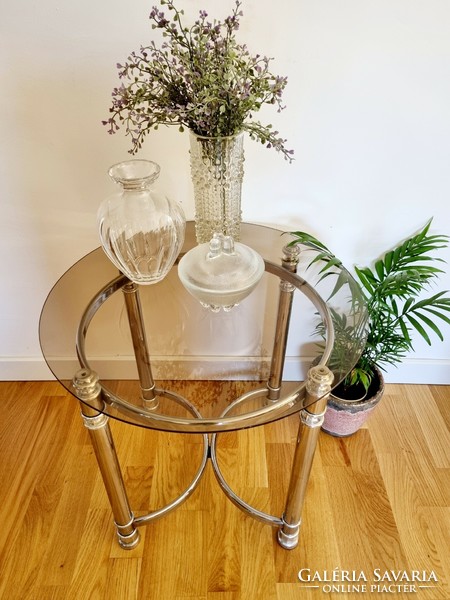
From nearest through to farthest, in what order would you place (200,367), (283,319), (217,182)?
(217,182) < (200,367) < (283,319)

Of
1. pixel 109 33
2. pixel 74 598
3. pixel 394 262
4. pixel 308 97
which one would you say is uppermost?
pixel 109 33

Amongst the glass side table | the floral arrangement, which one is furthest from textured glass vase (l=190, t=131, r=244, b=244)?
the glass side table

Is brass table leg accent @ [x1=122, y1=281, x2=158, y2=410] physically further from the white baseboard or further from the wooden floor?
the wooden floor

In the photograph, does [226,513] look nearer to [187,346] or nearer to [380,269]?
[187,346]

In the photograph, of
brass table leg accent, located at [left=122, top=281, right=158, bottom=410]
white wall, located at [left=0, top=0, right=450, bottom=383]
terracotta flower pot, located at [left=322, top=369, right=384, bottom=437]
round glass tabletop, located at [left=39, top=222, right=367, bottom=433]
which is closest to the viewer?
round glass tabletop, located at [left=39, top=222, right=367, bottom=433]

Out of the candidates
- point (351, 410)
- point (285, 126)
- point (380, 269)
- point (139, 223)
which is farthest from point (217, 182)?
point (351, 410)

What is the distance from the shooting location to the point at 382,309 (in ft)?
→ 4.33

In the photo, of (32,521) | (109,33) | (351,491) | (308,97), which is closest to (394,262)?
(308,97)

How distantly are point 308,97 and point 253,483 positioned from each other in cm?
107

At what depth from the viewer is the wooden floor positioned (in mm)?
1215

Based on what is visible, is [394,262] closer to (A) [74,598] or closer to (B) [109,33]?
(B) [109,33]

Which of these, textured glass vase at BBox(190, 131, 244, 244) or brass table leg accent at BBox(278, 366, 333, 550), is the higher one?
textured glass vase at BBox(190, 131, 244, 244)

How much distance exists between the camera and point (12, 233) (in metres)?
1.41

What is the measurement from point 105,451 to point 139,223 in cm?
50
